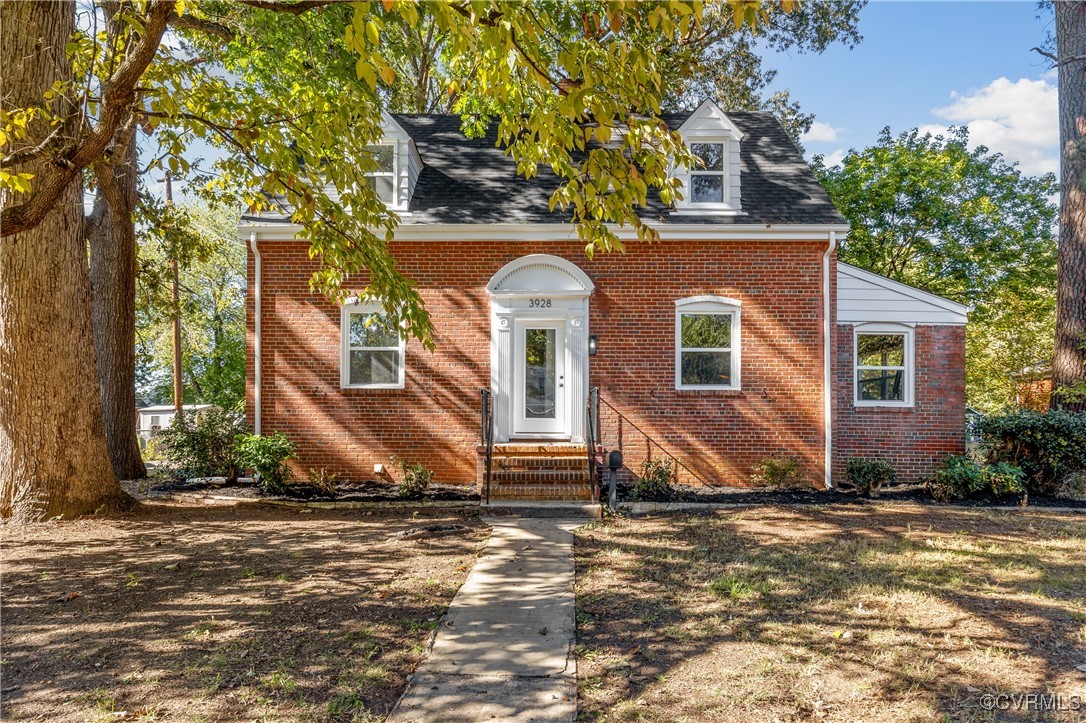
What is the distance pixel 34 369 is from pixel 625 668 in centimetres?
744

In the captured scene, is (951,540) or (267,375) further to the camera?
(267,375)

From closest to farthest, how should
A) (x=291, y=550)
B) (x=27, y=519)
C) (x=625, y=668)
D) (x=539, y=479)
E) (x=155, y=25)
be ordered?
(x=625, y=668), (x=155, y=25), (x=291, y=550), (x=27, y=519), (x=539, y=479)

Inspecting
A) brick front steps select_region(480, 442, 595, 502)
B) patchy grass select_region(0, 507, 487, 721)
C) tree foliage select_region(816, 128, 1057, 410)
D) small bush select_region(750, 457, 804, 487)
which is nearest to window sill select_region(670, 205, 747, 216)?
small bush select_region(750, 457, 804, 487)

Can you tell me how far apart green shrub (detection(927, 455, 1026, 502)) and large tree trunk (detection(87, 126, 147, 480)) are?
14536 millimetres

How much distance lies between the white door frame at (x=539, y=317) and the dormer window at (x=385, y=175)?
248cm

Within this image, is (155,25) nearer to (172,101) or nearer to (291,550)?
(172,101)

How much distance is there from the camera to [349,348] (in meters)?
10.2

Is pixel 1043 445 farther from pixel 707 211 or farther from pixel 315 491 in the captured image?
pixel 315 491

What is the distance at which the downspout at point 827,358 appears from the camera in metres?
9.91

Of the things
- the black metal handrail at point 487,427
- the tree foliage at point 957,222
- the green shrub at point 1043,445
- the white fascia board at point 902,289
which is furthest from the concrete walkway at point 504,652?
the tree foliage at point 957,222

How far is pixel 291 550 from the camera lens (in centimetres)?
626

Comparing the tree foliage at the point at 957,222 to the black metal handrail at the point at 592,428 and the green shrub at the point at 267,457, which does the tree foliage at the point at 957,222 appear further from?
the green shrub at the point at 267,457

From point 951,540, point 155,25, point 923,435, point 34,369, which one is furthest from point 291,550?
point 923,435

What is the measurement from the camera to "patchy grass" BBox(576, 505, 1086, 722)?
11.0 ft
